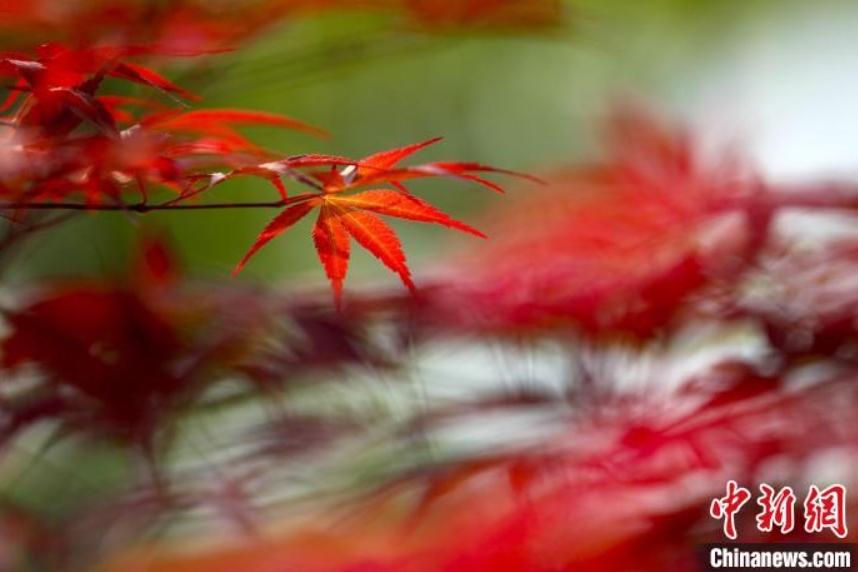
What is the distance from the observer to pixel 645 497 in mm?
677

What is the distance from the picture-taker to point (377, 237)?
1.53 feet

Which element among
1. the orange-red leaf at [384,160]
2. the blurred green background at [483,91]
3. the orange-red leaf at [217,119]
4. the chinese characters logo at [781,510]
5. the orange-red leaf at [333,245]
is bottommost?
the chinese characters logo at [781,510]

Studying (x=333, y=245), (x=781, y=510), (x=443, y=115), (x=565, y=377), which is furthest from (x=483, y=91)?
(x=333, y=245)

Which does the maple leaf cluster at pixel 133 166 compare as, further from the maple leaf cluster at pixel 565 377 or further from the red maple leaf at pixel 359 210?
the maple leaf cluster at pixel 565 377

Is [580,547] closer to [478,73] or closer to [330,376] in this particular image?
[330,376]

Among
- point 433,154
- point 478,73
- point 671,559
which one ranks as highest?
point 478,73

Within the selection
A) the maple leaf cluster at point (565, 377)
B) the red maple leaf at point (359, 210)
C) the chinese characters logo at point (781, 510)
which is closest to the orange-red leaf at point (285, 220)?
the red maple leaf at point (359, 210)

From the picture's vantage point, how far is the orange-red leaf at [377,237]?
45cm

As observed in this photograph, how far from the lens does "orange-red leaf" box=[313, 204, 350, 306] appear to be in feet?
1.59

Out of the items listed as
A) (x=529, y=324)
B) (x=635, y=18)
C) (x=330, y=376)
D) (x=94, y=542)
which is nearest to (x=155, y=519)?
(x=94, y=542)

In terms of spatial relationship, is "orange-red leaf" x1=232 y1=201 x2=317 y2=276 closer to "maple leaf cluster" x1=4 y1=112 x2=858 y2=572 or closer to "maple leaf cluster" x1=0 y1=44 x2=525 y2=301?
"maple leaf cluster" x1=0 y1=44 x2=525 y2=301

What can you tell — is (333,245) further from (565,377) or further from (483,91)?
(483,91)

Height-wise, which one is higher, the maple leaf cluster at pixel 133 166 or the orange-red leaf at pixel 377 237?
the maple leaf cluster at pixel 133 166

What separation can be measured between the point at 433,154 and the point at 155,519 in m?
2.44
